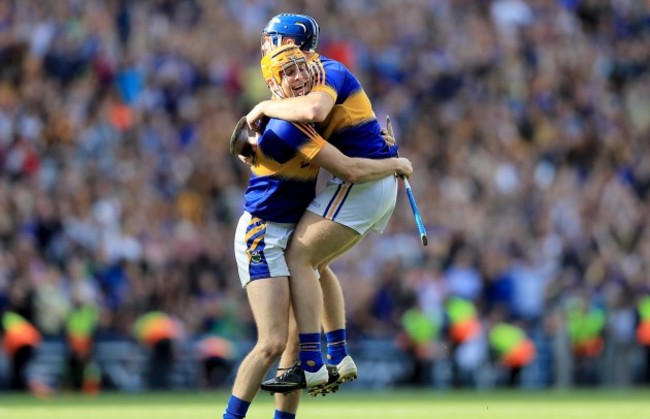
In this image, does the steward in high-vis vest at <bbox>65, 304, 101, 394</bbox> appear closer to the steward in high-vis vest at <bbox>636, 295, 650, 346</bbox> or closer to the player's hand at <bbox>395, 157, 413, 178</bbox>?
the steward in high-vis vest at <bbox>636, 295, 650, 346</bbox>

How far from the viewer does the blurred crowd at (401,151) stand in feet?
59.0

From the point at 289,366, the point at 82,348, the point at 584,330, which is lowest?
the point at 289,366

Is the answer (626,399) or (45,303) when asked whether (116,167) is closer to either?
(45,303)

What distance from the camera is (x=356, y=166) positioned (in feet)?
30.6

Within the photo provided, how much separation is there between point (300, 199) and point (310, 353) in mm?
971

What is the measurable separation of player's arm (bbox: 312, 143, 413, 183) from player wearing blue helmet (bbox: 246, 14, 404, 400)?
0.09 meters

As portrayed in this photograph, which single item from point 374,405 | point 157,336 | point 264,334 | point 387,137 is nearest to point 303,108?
point 387,137

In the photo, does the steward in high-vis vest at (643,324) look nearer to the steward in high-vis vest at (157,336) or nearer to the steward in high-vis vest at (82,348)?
the steward in high-vis vest at (157,336)

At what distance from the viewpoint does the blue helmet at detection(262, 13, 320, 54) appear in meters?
9.33

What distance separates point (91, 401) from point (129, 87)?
549 centimetres

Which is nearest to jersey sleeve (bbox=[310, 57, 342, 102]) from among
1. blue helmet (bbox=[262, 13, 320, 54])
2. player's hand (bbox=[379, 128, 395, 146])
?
blue helmet (bbox=[262, 13, 320, 54])

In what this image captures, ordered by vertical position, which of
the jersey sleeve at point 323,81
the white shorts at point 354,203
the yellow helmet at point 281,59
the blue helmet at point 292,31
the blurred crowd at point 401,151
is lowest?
the white shorts at point 354,203

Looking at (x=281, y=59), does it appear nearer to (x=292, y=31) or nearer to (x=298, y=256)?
(x=292, y=31)

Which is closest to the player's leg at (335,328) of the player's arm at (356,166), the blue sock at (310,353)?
the blue sock at (310,353)
